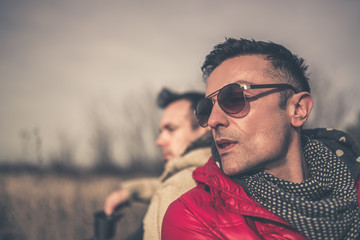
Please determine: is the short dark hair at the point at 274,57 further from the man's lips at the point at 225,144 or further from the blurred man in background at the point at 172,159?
the blurred man in background at the point at 172,159

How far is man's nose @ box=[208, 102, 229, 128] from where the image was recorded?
166 cm

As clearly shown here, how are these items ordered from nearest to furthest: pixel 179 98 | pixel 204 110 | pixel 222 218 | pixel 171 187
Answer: pixel 222 218 < pixel 204 110 < pixel 171 187 < pixel 179 98

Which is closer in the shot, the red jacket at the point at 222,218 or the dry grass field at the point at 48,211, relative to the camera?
the red jacket at the point at 222,218

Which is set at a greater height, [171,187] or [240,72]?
[240,72]

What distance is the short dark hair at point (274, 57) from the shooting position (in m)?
1.79

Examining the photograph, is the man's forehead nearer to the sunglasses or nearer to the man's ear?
the sunglasses

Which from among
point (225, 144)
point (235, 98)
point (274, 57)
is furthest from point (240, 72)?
point (225, 144)

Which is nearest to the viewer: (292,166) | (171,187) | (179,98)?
(292,166)

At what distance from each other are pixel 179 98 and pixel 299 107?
212 cm

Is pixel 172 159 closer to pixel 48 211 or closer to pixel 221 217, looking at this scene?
pixel 221 217

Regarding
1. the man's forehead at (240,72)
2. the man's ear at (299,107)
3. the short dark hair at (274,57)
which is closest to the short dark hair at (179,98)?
the short dark hair at (274,57)

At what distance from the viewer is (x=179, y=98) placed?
3.73m

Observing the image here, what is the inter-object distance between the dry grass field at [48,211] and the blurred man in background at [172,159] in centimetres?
326

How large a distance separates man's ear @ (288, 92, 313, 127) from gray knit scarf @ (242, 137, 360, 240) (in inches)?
12.3
